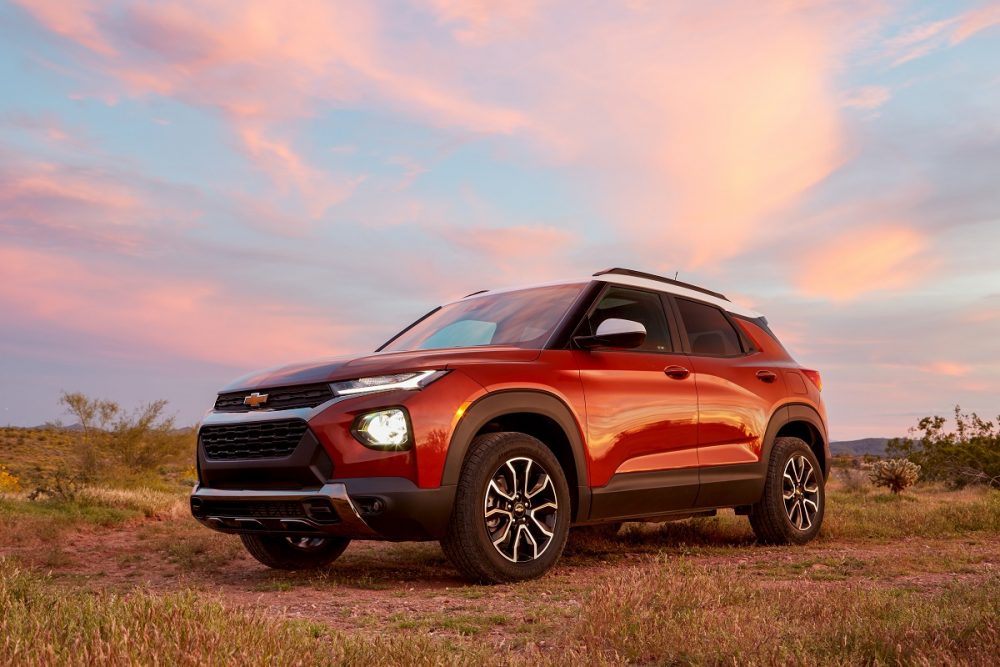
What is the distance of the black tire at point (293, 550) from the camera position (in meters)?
7.23

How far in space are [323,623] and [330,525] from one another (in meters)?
1.24

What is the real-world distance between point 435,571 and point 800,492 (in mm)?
3718

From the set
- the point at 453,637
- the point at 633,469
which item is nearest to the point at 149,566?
the point at 633,469

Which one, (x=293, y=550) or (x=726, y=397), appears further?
(x=726, y=397)

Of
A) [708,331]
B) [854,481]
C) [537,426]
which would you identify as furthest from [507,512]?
[854,481]

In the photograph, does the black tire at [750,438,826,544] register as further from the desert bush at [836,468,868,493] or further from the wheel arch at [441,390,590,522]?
the desert bush at [836,468,868,493]

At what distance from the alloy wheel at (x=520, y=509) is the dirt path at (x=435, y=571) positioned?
264 millimetres

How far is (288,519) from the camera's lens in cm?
581

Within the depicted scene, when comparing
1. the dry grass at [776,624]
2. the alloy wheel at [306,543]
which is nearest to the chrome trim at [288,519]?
the alloy wheel at [306,543]

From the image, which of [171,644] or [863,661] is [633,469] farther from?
[171,644]

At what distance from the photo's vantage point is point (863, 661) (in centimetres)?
341

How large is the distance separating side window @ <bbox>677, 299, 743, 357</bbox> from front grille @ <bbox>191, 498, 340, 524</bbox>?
11.6 ft

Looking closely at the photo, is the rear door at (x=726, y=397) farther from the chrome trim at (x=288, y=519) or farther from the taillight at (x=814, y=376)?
the chrome trim at (x=288, y=519)

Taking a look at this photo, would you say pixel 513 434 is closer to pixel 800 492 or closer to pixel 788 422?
pixel 788 422
